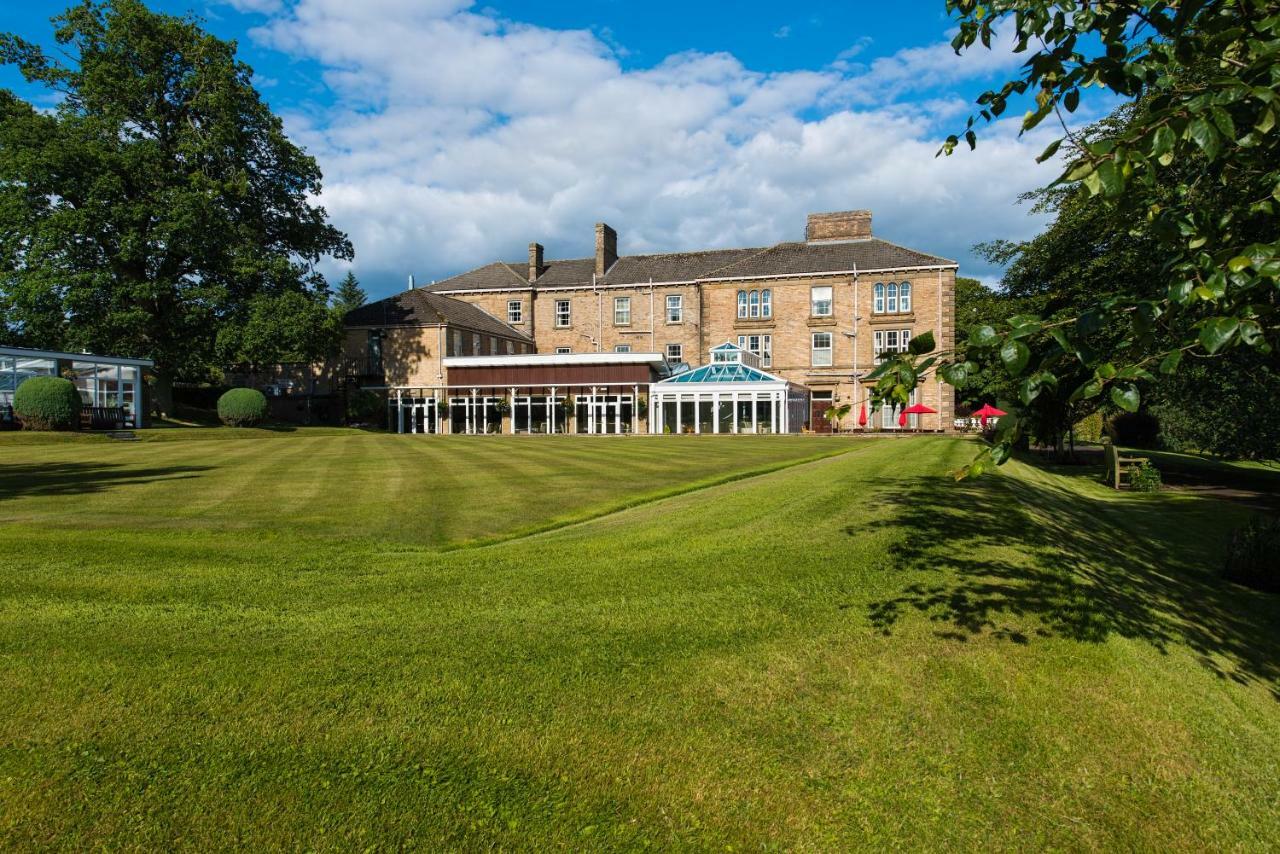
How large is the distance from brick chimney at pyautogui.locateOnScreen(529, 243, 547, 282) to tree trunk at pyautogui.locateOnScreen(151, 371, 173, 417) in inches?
1049

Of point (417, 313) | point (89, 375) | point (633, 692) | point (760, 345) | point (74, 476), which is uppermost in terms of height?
point (417, 313)

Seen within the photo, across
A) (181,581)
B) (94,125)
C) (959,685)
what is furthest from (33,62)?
(959,685)

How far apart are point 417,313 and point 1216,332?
163 ft

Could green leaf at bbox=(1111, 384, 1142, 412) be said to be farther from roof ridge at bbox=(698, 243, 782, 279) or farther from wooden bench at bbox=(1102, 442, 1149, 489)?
roof ridge at bbox=(698, 243, 782, 279)

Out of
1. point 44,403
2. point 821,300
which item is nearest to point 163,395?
point 44,403

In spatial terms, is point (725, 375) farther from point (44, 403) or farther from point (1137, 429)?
point (44, 403)

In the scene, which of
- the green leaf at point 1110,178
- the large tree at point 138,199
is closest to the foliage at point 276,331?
the large tree at point 138,199

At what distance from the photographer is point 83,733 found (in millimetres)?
3658

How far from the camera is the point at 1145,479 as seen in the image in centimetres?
1917

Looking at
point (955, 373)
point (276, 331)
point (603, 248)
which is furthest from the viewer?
point (603, 248)

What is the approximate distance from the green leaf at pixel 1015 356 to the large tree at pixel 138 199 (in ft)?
128

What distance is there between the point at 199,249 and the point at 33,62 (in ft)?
38.7

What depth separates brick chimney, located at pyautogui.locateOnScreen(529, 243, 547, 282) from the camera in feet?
185

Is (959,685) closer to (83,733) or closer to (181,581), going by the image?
(83,733)
